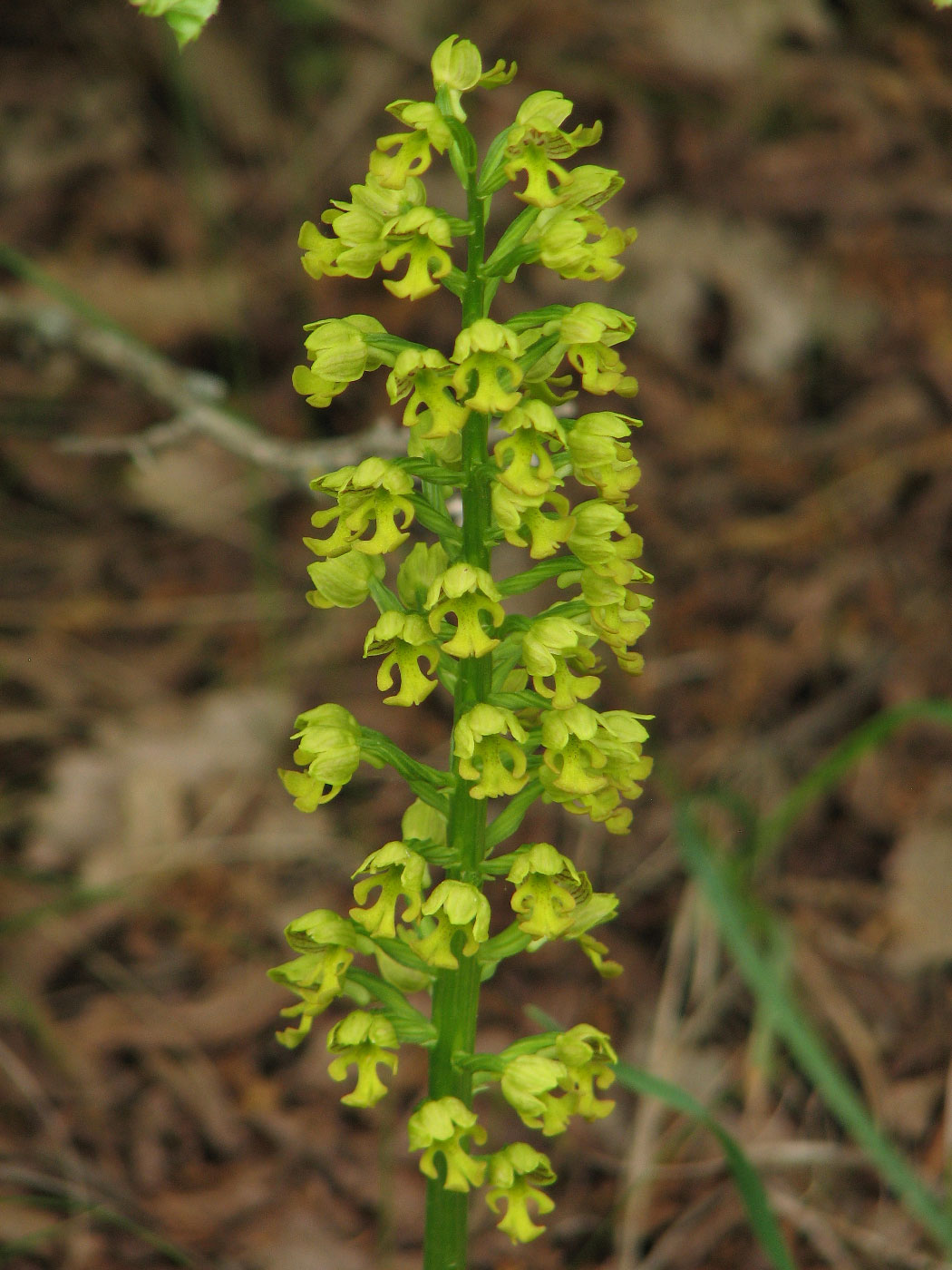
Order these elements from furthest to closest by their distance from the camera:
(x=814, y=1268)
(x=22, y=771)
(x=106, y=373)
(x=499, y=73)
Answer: (x=106, y=373) → (x=22, y=771) → (x=814, y=1268) → (x=499, y=73)

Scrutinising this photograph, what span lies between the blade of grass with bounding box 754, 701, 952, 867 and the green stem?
1686 mm

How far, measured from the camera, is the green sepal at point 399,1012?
2615 millimetres

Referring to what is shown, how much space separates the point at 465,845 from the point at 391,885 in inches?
6.2

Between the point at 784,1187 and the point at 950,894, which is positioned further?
the point at 950,894

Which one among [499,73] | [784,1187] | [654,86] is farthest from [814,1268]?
[654,86]

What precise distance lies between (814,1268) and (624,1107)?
0.78 m

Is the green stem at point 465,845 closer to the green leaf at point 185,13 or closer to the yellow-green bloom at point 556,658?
the yellow-green bloom at point 556,658

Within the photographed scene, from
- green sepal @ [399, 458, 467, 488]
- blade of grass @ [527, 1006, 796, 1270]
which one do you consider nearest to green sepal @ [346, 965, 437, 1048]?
blade of grass @ [527, 1006, 796, 1270]

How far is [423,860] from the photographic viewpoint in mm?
2520

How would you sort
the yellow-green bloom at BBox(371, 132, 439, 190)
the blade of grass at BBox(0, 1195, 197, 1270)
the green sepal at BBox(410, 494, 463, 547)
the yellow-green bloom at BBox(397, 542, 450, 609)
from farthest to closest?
the blade of grass at BBox(0, 1195, 197, 1270) → the yellow-green bloom at BBox(397, 542, 450, 609) → the green sepal at BBox(410, 494, 463, 547) → the yellow-green bloom at BBox(371, 132, 439, 190)

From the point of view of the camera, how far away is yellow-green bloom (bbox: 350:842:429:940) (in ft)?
7.97

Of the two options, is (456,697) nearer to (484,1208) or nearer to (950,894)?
(484,1208)

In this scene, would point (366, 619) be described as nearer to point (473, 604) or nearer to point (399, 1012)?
point (399, 1012)

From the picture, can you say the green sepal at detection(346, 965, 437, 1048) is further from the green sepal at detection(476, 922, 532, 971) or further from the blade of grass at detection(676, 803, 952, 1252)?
the blade of grass at detection(676, 803, 952, 1252)
